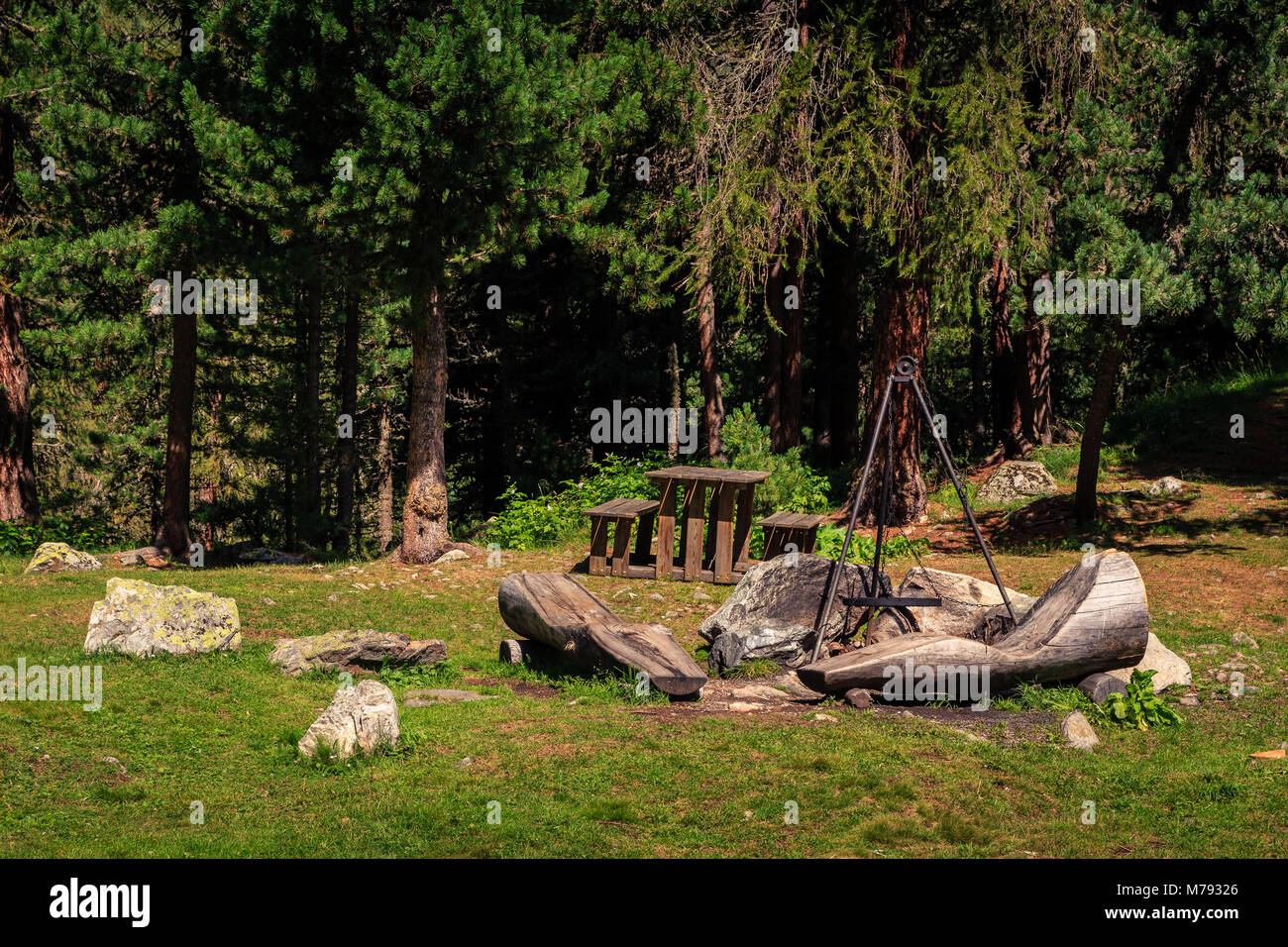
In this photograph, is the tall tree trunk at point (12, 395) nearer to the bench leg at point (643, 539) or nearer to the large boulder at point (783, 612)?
the bench leg at point (643, 539)

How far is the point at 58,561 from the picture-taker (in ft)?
51.5

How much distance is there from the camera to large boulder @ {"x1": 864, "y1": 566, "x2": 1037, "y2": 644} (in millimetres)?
10414

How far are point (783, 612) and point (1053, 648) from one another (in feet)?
8.62

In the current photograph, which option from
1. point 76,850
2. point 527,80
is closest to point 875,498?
point 527,80

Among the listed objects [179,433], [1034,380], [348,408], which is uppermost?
[1034,380]

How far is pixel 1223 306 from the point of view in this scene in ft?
44.0

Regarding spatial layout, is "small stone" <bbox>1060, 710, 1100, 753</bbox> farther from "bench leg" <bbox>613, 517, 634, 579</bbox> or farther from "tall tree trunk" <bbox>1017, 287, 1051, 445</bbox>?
"tall tree trunk" <bbox>1017, 287, 1051, 445</bbox>

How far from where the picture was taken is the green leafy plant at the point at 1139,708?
337 inches

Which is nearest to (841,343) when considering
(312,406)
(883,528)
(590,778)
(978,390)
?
(978,390)

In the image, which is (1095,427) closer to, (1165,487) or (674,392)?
(1165,487)

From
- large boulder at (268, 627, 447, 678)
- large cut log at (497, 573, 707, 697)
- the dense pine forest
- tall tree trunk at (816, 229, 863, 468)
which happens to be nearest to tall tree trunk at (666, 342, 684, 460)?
the dense pine forest

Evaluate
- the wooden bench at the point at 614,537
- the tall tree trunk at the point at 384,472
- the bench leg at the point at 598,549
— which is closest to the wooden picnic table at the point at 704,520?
the wooden bench at the point at 614,537

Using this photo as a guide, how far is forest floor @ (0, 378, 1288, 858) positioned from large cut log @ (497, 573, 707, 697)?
26 centimetres
